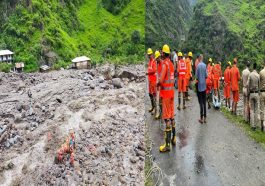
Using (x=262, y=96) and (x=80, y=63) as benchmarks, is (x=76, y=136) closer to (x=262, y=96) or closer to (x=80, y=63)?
(x=262, y=96)

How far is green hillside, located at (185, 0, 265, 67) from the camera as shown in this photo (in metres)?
48.9

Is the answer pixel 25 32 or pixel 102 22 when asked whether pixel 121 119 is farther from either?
pixel 102 22

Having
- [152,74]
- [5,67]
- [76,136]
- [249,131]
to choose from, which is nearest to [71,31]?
[5,67]

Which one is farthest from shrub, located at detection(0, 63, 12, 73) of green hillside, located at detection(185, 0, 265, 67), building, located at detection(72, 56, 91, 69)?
green hillside, located at detection(185, 0, 265, 67)

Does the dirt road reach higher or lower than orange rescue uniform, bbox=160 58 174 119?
lower

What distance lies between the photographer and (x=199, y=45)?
49594 millimetres

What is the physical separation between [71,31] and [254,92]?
41.9 m

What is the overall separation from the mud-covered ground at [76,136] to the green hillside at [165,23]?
29.6 m

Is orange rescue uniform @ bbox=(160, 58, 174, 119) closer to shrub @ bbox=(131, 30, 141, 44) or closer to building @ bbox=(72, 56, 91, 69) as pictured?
building @ bbox=(72, 56, 91, 69)

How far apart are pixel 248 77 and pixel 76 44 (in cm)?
3839

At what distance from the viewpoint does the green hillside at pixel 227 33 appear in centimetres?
4894

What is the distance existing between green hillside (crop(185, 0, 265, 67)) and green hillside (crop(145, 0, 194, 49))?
376 cm

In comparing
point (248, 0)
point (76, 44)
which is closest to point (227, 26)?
point (248, 0)

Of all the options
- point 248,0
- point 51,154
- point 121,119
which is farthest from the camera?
point 248,0
